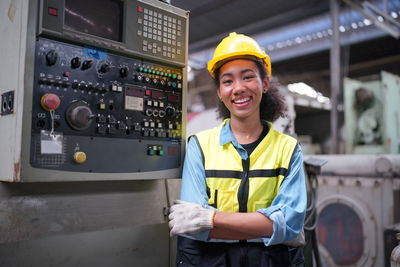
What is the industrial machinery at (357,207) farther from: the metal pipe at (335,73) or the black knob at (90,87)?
the black knob at (90,87)

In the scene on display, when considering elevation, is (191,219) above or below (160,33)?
below

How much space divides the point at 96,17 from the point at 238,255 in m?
0.79

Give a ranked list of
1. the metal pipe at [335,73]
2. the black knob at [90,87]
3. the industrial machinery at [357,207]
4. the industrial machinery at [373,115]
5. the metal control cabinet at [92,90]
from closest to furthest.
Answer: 1. the metal control cabinet at [92,90]
2. the black knob at [90,87]
3. the industrial machinery at [357,207]
4. the industrial machinery at [373,115]
5. the metal pipe at [335,73]

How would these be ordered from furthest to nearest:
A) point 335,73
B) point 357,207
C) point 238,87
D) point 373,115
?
point 335,73, point 373,115, point 357,207, point 238,87

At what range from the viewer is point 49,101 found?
889 millimetres

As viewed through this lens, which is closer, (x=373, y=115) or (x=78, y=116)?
(x=78, y=116)

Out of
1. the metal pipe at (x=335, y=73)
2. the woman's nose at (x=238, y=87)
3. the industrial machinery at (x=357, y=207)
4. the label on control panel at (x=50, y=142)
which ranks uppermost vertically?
the metal pipe at (x=335, y=73)

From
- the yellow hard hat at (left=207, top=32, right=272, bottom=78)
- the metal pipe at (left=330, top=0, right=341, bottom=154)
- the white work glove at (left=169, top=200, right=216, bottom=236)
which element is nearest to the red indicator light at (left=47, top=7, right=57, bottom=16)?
the yellow hard hat at (left=207, top=32, right=272, bottom=78)

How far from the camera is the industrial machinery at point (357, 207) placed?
231cm

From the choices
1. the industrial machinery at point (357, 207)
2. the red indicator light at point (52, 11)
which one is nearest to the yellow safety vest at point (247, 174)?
the red indicator light at point (52, 11)

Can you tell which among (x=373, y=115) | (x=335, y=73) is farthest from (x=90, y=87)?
(x=335, y=73)

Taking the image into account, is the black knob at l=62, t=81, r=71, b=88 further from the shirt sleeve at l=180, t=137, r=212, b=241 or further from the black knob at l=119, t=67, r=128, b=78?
the shirt sleeve at l=180, t=137, r=212, b=241

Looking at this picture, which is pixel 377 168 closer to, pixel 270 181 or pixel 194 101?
pixel 270 181

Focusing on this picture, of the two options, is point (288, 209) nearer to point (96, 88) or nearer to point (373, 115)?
point (96, 88)
